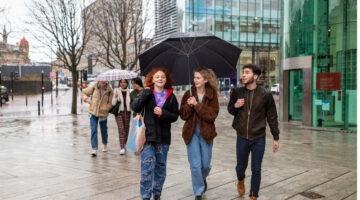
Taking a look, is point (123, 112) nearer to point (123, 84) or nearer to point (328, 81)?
point (123, 84)

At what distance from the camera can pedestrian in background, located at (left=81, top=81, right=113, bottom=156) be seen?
902cm

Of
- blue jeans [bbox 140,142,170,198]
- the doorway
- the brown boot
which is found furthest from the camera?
the doorway

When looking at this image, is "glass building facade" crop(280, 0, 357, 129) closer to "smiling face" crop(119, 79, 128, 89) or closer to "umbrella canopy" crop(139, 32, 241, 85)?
"smiling face" crop(119, 79, 128, 89)

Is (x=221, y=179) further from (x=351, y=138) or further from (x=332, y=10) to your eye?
(x=332, y=10)

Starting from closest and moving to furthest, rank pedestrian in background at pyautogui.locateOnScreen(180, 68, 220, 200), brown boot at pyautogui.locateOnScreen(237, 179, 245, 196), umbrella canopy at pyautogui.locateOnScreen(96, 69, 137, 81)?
pedestrian in background at pyautogui.locateOnScreen(180, 68, 220, 200)
brown boot at pyautogui.locateOnScreen(237, 179, 245, 196)
umbrella canopy at pyautogui.locateOnScreen(96, 69, 137, 81)

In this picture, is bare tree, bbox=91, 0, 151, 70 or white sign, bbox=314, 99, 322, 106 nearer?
white sign, bbox=314, 99, 322, 106

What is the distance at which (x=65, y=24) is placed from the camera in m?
24.0

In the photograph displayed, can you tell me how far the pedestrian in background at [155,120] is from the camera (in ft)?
16.9

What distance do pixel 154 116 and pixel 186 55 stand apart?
40.5 inches

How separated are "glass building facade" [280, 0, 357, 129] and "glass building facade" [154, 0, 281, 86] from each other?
144ft

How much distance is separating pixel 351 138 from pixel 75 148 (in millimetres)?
7618

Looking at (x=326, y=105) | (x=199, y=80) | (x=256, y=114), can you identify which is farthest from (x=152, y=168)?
(x=326, y=105)

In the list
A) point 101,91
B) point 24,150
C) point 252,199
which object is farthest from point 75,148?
point 252,199

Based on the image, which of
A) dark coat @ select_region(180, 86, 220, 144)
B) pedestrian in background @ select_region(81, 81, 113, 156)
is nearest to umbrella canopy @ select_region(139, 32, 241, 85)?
dark coat @ select_region(180, 86, 220, 144)
